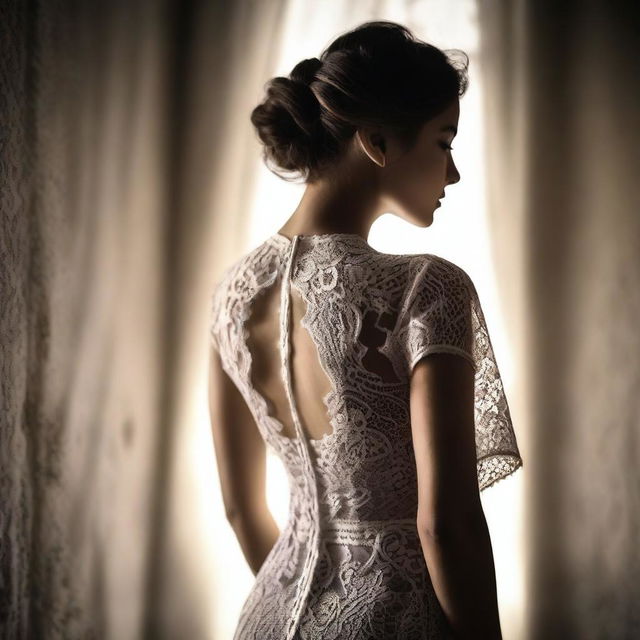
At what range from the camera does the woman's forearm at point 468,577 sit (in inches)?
33.8

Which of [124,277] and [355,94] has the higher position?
[355,94]

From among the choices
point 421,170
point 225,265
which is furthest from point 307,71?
point 225,265

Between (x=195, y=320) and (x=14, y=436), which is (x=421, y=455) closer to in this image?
(x=14, y=436)

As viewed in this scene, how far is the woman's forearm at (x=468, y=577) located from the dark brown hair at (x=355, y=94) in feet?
1.82

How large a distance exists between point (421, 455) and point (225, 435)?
44 cm

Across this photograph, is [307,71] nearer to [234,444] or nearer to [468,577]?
[234,444]

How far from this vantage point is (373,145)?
1.00 m

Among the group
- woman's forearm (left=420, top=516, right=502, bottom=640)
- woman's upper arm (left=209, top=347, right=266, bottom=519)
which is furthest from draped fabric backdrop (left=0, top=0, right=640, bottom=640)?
woman's forearm (left=420, top=516, right=502, bottom=640)

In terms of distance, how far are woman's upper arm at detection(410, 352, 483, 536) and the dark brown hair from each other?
14.3 inches

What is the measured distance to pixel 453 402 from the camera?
2.81 ft

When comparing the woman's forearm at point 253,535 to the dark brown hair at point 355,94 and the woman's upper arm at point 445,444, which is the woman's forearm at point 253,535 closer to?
the woman's upper arm at point 445,444

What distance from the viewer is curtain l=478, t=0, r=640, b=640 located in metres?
1.80

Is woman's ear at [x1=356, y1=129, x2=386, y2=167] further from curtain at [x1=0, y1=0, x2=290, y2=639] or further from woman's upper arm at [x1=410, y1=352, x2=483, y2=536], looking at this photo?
curtain at [x1=0, y1=0, x2=290, y2=639]

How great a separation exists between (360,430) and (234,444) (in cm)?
34
